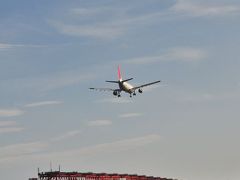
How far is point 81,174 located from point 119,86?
2043 centimetres

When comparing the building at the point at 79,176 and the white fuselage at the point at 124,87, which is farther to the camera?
the white fuselage at the point at 124,87

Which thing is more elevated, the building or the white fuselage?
the white fuselage

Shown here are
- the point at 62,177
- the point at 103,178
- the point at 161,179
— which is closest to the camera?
the point at 62,177

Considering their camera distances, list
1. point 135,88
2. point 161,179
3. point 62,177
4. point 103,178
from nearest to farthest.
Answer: point 62,177 < point 103,178 < point 135,88 < point 161,179

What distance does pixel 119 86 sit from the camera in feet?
428

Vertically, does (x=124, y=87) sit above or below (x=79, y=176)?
above

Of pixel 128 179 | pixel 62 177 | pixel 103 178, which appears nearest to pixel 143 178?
pixel 128 179

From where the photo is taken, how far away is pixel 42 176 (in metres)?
116

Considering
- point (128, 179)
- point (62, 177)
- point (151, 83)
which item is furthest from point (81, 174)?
point (151, 83)

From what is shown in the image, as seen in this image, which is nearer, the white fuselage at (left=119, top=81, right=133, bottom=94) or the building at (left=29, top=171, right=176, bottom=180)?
the building at (left=29, top=171, right=176, bottom=180)

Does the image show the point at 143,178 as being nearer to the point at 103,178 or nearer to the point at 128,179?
the point at 128,179

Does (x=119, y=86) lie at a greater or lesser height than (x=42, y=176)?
greater

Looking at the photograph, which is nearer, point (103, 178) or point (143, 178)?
point (103, 178)

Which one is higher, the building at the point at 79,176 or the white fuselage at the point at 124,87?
the white fuselage at the point at 124,87
